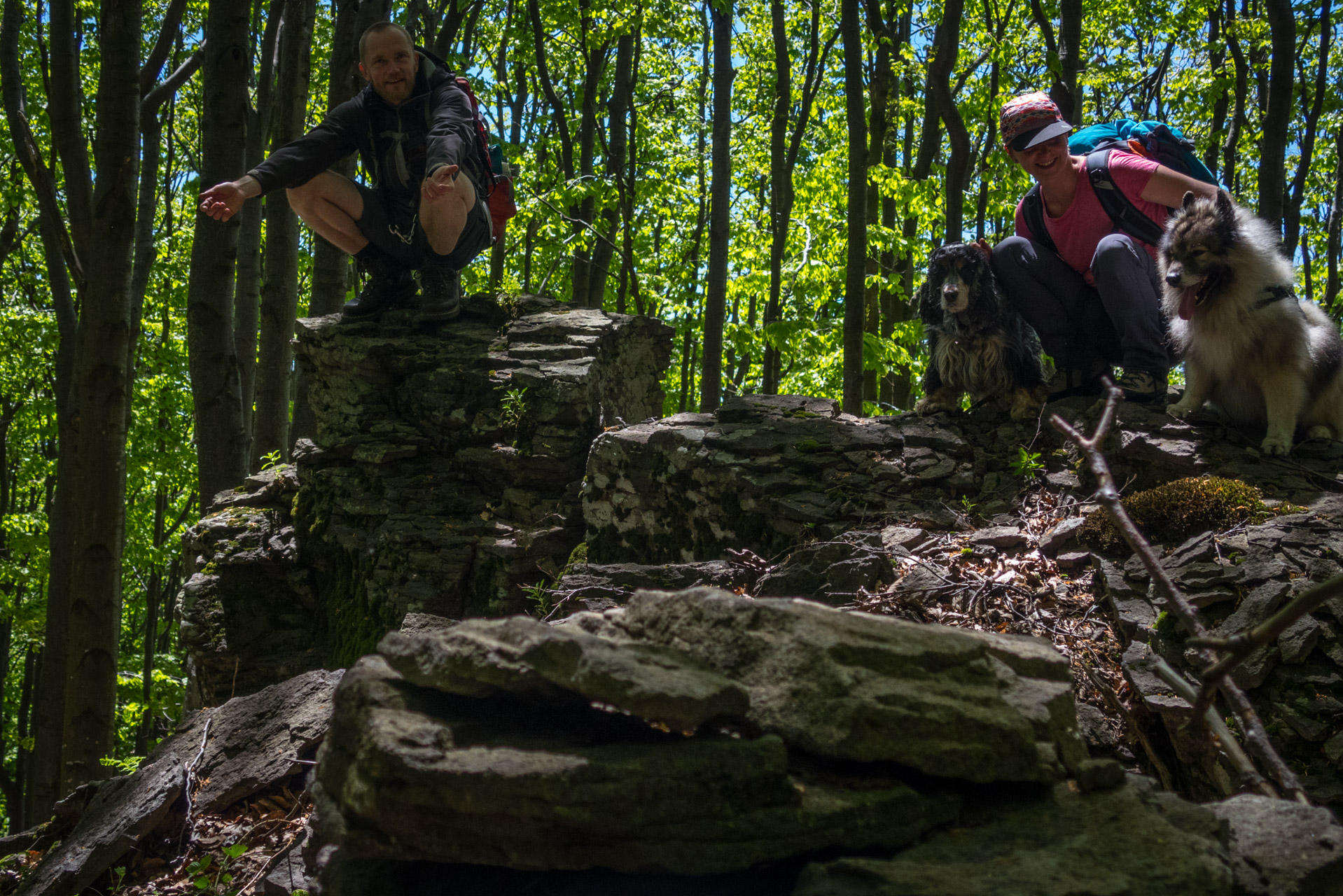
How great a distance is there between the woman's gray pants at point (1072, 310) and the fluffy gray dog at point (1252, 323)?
0.36 metres

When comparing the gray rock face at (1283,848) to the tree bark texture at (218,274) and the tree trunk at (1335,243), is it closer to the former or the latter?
the tree bark texture at (218,274)

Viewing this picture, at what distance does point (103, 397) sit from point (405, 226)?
2.43 meters

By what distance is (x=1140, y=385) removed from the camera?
4781 millimetres

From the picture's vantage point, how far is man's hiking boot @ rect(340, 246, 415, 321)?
6.65m

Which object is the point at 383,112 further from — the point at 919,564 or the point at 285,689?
the point at 919,564

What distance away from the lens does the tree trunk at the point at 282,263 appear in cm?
820

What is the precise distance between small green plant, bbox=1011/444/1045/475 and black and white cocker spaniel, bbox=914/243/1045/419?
0.36m

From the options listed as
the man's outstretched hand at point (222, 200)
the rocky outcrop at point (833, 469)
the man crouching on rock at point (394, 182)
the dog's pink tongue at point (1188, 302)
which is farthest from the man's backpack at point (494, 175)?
the dog's pink tongue at point (1188, 302)

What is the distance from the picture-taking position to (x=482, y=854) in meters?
1.75

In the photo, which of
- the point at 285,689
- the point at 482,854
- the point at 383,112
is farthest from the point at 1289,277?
the point at 383,112

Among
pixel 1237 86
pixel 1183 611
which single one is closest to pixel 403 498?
pixel 1183 611

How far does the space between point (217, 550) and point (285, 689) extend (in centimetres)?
290

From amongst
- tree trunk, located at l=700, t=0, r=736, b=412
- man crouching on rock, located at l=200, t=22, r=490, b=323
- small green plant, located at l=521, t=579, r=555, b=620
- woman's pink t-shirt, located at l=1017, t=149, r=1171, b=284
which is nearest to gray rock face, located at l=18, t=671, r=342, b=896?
small green plant, located at l=521, t=579, r=555, b=620

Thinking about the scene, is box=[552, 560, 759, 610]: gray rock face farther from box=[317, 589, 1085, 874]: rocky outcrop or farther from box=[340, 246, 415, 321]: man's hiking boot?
box=[340, 246, 415, 321]: man's hiking boot
